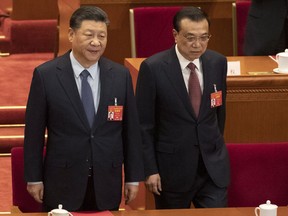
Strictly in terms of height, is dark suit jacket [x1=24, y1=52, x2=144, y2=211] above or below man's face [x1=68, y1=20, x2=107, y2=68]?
below

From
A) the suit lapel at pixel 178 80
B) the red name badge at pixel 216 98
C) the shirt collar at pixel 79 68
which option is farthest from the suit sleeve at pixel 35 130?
the red name badge at pixel 216 98

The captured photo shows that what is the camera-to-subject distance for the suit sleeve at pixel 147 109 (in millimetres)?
3516

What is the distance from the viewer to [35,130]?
3.27 metres

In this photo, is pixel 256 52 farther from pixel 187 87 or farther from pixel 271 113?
pixel 187 87

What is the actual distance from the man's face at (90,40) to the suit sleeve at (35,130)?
172mm

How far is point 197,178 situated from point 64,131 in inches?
23.8

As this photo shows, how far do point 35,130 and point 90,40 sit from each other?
36 cm

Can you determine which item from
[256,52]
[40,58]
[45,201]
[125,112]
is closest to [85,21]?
[125,112]

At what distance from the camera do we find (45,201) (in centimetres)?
338

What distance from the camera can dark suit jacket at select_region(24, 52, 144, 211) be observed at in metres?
3.28

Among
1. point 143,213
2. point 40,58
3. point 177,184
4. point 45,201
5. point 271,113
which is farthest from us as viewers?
point 40,58

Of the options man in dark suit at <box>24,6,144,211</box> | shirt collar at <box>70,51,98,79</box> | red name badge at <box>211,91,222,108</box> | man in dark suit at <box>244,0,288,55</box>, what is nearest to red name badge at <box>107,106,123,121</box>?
man in dark suit at <box>24,6,144,211</box>

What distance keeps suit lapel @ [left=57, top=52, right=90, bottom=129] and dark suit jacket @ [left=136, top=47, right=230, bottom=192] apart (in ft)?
0.98

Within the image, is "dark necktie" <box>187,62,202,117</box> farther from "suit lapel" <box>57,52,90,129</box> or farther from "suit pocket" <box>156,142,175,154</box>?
"suit lapel" <box>57,52,90,129</box>
